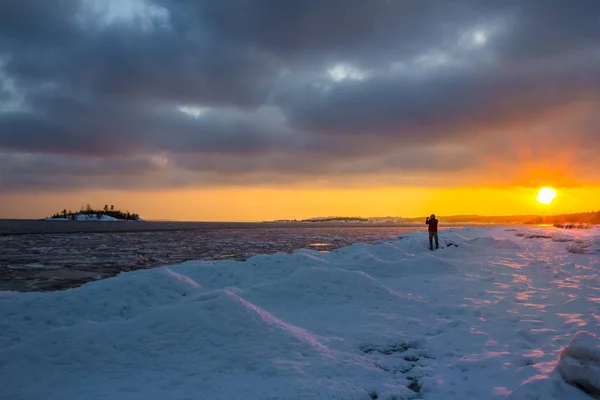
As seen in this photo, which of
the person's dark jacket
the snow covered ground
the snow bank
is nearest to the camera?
the snow bank

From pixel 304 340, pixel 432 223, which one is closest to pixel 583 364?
pixel 304 340

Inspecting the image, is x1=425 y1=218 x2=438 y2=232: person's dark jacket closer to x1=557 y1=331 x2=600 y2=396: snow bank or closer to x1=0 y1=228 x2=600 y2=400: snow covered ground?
x1=0 y1=228 x2=600 y2=400: snow covered ground

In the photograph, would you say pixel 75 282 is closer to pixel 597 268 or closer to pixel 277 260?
pixel 277 260

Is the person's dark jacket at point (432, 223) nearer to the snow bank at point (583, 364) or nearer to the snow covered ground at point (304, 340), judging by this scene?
the snow covered ground at point (304, 340)

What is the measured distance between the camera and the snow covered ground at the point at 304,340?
6.63 meters

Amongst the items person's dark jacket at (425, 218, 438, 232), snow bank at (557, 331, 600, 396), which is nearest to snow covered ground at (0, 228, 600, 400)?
snow bank at (557, 331, 600, 396)

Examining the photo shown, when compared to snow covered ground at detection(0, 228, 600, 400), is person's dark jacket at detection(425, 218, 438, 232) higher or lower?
higher

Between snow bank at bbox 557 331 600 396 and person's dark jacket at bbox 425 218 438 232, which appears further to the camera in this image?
person's dark jacket at bbox 425 218 438 232

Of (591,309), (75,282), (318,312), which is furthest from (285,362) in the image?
(75,282)

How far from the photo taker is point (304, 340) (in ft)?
28.2

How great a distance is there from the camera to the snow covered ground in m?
6.63

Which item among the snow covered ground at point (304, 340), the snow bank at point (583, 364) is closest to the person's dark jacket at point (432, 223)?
the snow covered ground at point (304, 340)

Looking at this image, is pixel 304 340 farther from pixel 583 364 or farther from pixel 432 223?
pixel 432 223

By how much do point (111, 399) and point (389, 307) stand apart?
27.0ft
